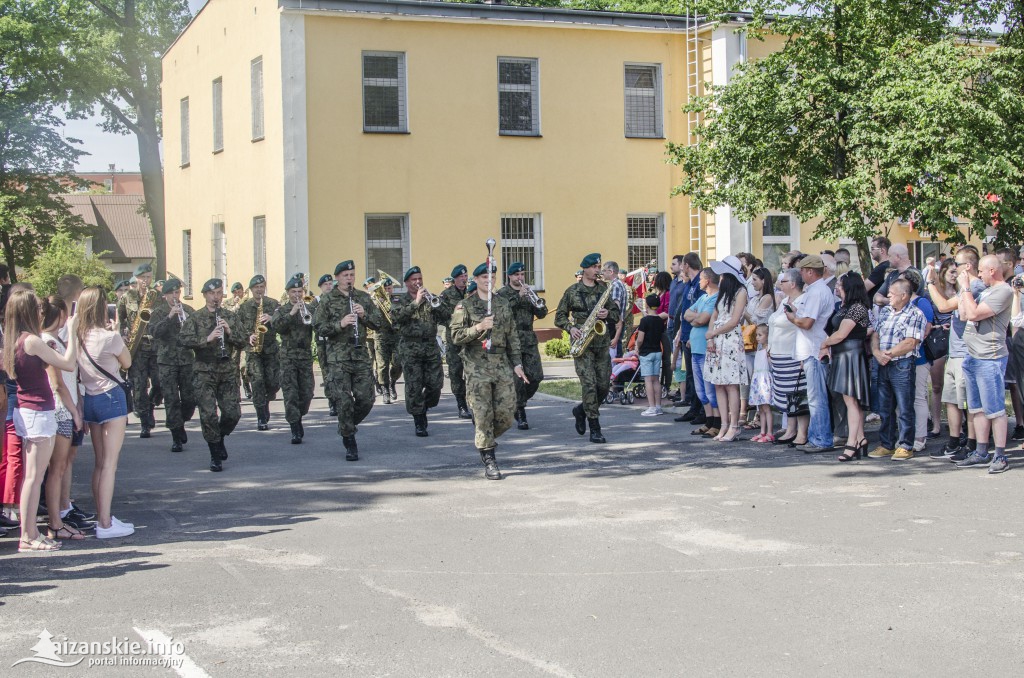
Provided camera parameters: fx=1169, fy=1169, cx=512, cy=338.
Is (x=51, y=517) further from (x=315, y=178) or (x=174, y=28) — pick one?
(x=174, y=28)

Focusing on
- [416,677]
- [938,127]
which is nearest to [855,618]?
[416,677]

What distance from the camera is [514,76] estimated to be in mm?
26625

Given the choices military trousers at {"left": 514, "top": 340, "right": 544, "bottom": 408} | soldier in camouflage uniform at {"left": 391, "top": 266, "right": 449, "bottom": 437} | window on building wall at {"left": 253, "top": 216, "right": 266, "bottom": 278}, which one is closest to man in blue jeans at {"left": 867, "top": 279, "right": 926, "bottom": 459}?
military trousers at {"left": 514, "top": 340, "right": 544, "bottom": 408}

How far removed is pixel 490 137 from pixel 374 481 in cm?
1663

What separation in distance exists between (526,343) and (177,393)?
414 centimetres

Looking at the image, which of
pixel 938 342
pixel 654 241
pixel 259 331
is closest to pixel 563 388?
pixel 259 331

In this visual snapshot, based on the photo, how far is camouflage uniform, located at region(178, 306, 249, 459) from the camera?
39.0 ft

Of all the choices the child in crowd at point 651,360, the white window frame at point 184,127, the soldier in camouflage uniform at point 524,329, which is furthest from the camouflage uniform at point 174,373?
the white window frame at point 184,127

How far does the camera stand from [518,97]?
26719 millimetres

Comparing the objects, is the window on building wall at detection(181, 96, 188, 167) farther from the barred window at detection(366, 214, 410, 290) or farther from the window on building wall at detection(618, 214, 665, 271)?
the window on building wall at detection(618, 214, 665, 271)

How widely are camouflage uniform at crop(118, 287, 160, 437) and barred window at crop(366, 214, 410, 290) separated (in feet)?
35.5

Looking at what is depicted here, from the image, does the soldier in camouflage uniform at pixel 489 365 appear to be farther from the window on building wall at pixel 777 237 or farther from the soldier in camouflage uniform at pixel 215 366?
the window on building wall at pixel 777 237

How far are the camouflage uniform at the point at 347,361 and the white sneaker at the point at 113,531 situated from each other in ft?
12.0

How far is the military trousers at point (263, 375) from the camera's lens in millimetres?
14984
